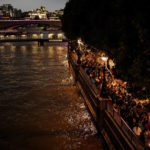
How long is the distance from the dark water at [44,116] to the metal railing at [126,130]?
222 cm

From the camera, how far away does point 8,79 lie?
25.3 metres

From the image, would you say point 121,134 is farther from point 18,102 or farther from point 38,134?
point 18,102

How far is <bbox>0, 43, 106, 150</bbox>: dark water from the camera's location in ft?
39.3

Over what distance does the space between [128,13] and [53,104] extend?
1183 centimetres

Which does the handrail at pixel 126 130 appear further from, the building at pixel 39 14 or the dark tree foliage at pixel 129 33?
the building at pixel 39 14

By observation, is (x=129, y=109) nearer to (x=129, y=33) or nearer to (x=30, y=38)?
(x=129, y=33)

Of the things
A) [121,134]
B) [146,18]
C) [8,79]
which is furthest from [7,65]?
[146,18]

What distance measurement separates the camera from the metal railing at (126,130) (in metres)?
7.36

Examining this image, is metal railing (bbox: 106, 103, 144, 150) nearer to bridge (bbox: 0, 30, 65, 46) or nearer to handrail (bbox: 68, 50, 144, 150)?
handrail (bbox: 68, 50, 144, 150)

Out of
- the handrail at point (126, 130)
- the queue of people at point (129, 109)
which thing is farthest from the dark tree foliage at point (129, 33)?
the queue of people at point (129, 109)

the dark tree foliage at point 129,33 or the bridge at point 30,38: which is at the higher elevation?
the dark tree foliage at point 129,33

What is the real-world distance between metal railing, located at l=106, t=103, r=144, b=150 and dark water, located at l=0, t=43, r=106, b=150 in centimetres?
222

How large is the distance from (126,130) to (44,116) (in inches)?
308

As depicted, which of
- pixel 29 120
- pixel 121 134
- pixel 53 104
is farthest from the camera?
pixel 53 104
